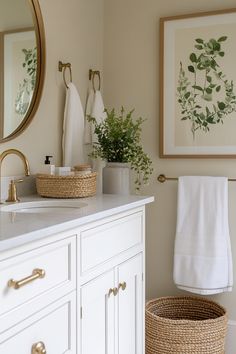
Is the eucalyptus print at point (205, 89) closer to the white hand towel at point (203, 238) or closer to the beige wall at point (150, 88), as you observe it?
the beige wall at point (150, 88)

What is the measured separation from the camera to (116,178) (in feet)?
6.67

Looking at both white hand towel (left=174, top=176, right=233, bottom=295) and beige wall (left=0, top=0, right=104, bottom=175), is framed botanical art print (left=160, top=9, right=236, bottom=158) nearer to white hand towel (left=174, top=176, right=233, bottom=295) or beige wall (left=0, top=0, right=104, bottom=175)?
white hand towel (left=174, top=176, right=233, bottom=295)

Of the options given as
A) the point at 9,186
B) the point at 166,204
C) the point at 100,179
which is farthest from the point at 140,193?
the point at 9,186

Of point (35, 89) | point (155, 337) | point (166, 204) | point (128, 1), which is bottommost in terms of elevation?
point (155, 337)

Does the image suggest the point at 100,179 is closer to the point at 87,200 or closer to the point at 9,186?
the point at 87,200

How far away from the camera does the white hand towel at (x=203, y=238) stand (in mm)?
2285

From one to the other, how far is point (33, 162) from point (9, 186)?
29 centimetres

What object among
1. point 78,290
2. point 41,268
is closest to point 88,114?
point 78,290

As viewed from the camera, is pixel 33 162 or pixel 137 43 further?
pixel 137 43

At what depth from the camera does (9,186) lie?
169 centimetres

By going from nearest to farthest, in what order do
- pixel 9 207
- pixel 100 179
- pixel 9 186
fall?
pixel 9 207
pixel 9 186
pixel 100 179

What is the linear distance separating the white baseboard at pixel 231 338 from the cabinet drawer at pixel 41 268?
1.41 meters

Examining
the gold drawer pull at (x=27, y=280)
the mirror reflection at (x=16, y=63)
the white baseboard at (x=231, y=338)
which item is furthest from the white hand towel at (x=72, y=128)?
the white baseboard at (x=231, y=338)

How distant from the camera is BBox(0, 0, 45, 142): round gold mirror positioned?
173 centimetres
